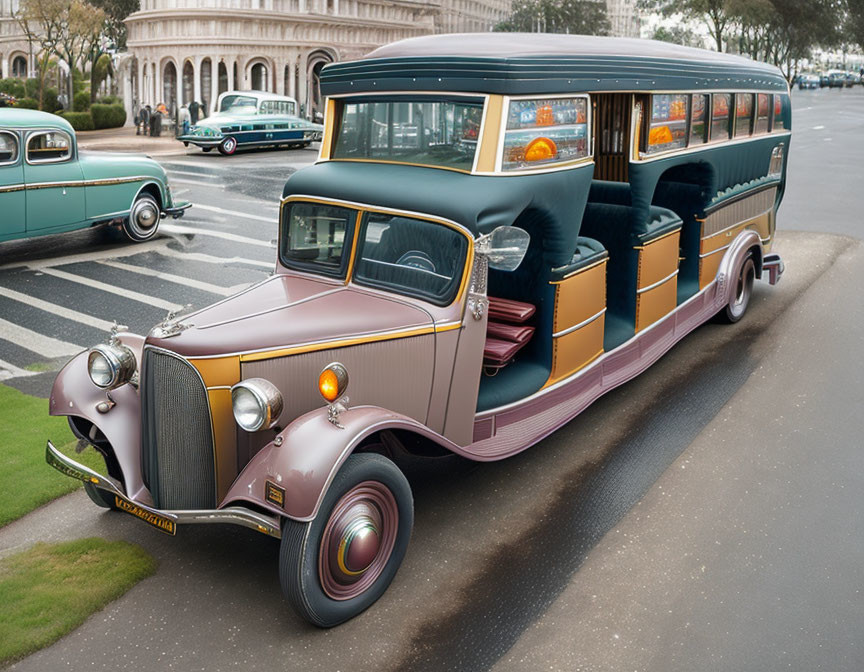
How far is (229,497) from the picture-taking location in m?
4.77

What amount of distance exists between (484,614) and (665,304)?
13.5 feet

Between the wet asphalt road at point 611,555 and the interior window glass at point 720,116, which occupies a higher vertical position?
the interior window glass at point 720,116

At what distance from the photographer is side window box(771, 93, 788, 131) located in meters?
10.3

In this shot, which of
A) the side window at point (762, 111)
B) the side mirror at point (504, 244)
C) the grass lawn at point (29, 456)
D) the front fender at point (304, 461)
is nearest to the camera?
the front fender at point (304, 461)

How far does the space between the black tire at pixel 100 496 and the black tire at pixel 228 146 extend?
2249 cm

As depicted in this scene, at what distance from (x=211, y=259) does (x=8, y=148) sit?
307 cm

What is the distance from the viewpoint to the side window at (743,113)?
9.15 meters

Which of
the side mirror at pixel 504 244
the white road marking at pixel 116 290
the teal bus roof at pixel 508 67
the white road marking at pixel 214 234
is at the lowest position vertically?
the white road marking at pixel 116 290

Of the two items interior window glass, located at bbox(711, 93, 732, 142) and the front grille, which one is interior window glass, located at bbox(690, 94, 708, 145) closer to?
interior window glass, located at bbox(711, 93, 732, 142)

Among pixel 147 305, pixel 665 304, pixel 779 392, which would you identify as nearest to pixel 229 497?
pixel 665 304

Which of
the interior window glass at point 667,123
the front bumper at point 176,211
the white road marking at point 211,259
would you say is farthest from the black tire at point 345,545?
the front bumper at point 176,211

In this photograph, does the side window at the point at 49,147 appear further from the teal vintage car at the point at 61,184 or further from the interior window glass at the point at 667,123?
the interior window glass at the point at 667,123

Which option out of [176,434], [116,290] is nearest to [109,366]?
[176,434]

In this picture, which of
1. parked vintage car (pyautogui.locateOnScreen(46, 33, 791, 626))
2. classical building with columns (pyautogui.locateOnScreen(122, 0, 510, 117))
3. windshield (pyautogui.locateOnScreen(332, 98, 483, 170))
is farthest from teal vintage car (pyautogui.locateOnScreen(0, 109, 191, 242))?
classical building with columns (pyautogui.locateOnScreen(122, 0, 510, 117))
